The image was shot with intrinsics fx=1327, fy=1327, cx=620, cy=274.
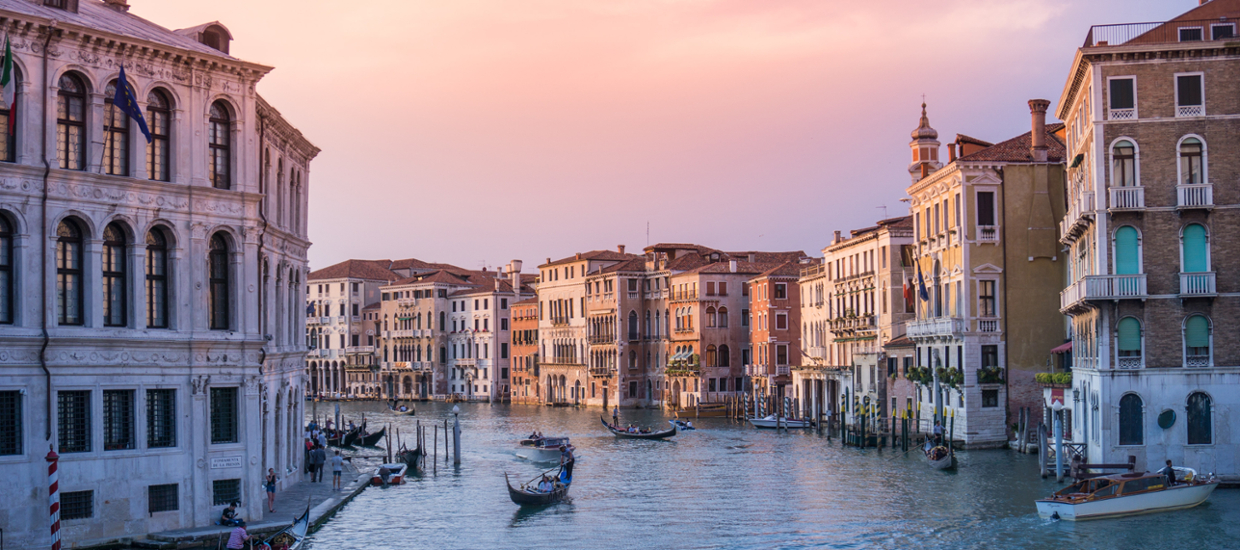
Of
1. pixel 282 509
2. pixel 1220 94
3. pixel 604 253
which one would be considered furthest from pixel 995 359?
pixel 604 253

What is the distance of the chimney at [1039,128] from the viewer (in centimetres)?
3794

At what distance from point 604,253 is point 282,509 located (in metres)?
59.7

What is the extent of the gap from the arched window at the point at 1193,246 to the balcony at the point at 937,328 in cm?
1158

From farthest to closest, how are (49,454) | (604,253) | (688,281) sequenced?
(604,253) < (688,281) < (49,454)

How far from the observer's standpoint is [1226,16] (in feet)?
91.1

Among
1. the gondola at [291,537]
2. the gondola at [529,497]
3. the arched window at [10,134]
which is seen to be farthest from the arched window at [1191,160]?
the arched window at [10,134]

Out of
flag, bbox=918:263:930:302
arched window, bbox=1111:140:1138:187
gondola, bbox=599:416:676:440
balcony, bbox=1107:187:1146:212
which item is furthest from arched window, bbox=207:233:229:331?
gondola, bbox=599:416:676:440

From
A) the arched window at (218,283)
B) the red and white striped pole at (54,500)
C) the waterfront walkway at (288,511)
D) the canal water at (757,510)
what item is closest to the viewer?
the red and white striped pole at (54,500)

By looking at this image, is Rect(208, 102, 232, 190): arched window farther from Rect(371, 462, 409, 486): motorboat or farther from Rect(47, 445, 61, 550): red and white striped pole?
Rect(371, 462, 409, 486): motorboat

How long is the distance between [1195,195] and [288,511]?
18.6 m

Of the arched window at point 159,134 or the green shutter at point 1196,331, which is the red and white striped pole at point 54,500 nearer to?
the arched window at point 159,134

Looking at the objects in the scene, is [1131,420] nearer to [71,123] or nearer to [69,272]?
[69,272]

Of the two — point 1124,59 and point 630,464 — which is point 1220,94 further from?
point 630,464

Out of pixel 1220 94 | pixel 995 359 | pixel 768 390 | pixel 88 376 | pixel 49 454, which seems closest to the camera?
pixel 49 454
